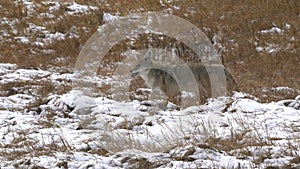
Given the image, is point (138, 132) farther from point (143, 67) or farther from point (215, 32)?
point (215, 32)

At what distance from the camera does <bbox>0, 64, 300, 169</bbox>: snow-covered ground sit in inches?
208

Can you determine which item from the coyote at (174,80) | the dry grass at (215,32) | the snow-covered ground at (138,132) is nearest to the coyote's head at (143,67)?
the coyote at (174,80)

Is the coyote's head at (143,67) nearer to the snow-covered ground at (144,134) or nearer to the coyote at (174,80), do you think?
the coyote at (174,80)

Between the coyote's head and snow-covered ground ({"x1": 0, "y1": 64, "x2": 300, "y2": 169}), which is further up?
the coyote's head

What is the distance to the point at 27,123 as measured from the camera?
7660 millimetres

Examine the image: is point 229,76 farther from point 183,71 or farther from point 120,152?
point 120,152

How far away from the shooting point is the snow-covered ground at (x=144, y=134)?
208 inches

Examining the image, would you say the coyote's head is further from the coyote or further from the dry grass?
the dry grass

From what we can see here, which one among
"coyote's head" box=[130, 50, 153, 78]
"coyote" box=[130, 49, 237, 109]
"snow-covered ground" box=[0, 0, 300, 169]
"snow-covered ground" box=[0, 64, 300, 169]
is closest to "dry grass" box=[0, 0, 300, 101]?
"coyote" box=[130, 49, 237, 109]

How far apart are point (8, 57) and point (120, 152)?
9.58 m

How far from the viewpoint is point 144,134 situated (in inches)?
257

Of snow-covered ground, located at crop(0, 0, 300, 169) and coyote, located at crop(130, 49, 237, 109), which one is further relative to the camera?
coyote, located at crop(130, 49, 237, 109)

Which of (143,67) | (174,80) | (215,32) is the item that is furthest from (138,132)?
(215,32)

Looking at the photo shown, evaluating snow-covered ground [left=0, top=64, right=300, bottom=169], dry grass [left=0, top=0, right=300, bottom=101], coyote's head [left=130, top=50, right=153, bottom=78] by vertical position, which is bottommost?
snow-covered ground [left=0, top=64, right=300, bottom=169]
